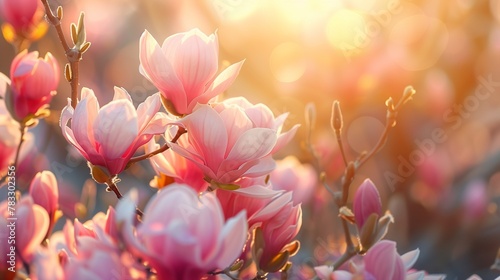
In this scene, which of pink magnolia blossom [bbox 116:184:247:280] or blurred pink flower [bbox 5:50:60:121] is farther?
blurred pink flower [bbox 5:50:60:121]

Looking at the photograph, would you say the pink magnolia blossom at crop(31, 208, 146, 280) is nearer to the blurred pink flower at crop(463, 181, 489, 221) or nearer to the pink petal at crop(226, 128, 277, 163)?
the pink petal at crop(226, 128, 277, 163)

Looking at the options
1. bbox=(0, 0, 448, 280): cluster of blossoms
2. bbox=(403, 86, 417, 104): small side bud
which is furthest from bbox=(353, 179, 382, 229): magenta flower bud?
bbox=(403, 86, 417, 104): small side bud

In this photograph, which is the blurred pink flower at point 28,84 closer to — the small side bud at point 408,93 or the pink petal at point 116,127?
the pink petal at point 116,127

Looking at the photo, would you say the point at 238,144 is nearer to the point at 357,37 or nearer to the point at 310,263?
the point at 310,263

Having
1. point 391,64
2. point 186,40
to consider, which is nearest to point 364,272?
point 186,40

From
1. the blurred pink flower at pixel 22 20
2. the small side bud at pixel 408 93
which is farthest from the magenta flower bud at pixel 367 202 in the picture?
the blurred pink flower at pixel 22 20

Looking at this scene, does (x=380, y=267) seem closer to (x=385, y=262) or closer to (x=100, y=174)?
(x=385, y=262)
